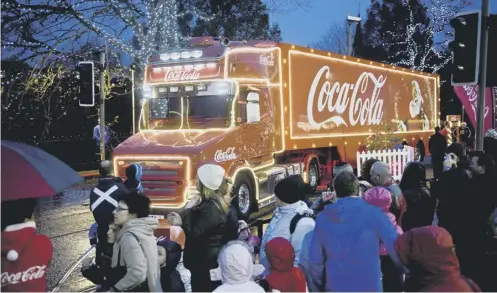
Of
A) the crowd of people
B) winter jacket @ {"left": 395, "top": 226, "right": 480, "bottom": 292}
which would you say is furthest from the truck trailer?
winter jacket @ {"left": 395, "top": 226, "right": 480, "bottom": 292}

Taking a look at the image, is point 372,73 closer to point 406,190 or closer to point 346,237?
point 406,190

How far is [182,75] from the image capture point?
11.9 meters

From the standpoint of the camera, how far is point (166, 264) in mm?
4621

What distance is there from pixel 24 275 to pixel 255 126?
29.3 ft

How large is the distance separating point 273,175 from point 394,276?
26.5 feet

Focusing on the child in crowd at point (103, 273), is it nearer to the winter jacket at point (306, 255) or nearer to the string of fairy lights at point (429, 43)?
the winter jacket at point (306, 255)

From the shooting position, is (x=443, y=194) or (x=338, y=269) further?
(x=443, y=194)

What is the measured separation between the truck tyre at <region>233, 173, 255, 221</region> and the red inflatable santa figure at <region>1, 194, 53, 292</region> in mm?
7818

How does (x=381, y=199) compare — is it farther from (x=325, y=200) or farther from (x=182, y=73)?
(x=182, y=73)

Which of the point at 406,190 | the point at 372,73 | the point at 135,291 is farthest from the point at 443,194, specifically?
the point at 372,73

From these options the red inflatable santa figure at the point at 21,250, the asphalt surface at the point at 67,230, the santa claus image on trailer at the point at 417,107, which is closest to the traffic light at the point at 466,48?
the asphalt surface at the point at 67,230

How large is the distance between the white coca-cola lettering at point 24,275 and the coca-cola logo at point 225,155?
7360 millimetres

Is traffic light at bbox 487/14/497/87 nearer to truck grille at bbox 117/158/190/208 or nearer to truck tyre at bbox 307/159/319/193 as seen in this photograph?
truck grille at bbox 117/158/190/208

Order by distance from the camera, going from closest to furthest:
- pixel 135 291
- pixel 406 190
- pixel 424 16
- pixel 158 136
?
pixel 135 291
pixel 406 190
pixel 158 136
pixel 424 16
